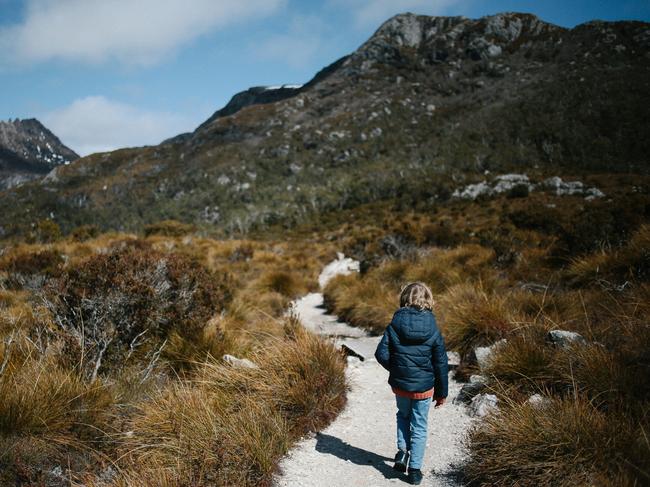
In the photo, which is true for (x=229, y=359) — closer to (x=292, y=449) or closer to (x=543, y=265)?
(x=292, y=449)

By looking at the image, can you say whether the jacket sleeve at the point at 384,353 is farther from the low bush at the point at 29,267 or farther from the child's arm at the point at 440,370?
the low bush at the point at 29,267

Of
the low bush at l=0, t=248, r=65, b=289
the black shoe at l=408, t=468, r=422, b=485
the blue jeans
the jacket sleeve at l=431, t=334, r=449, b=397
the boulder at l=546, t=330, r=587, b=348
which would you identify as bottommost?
the black shoe at l=408, t=468, r=422, b=485

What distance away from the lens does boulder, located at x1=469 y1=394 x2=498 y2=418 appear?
407cm

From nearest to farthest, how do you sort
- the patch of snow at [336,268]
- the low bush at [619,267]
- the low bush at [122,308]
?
1. the low bush at [122,308]
2. the low bush at [619,267]
3. the patch of snow at [336,268]

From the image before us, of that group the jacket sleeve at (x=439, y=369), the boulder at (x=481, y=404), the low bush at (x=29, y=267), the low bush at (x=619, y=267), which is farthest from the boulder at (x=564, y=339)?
the low bush at (x=29, y=267)

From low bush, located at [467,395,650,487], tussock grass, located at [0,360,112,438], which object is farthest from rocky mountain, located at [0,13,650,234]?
tussock grass, located at [0,360,112,438]

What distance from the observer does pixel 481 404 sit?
4191 millimetres

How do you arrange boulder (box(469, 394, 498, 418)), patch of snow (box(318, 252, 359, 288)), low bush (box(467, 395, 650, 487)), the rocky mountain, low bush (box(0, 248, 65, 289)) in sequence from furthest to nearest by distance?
the rocky mountain, patch of snow (box(318, 252, 359, 288)), low bush (box(0, 248, 65, 289)), boulder (box(469, 394, 498, 418)), low bush (box(467, 395, 650, 487))

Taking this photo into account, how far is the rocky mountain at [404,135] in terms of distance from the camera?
67.8 m

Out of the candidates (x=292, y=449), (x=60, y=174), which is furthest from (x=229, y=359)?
(x=60, y=174)

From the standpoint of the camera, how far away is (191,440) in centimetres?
306

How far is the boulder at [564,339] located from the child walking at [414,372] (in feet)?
5.83

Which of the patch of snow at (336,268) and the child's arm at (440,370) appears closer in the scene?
the child's arm at (440,370)

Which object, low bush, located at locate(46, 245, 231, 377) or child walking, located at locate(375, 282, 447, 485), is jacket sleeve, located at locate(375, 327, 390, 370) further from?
low bush, located at locate(46, 245, 231, 377)
